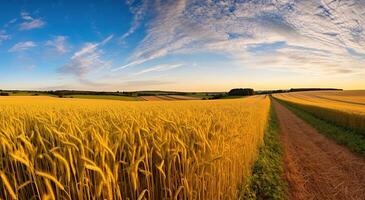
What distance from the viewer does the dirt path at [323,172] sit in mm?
5457

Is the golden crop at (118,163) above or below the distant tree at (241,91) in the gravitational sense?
above

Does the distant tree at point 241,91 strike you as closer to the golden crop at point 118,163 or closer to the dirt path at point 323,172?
the dirt path at point 323,172

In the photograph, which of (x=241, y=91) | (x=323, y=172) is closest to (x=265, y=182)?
(x=323, y=172)

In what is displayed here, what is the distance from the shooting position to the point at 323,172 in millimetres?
6898

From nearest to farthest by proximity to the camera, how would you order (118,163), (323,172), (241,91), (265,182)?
1. (118,163)
2. (265,182)
3. (323,172)
4. (241,91)

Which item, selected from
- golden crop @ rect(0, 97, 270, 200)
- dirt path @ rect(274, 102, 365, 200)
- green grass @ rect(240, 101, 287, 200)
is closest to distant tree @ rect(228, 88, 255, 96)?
dirt path @ rect(274, 102, 365, 200)

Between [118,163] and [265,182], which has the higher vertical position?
[118,163]

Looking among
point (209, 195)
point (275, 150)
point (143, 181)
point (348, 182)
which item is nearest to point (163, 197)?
point (143, 181)

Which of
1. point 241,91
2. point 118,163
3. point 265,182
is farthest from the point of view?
point 241,91

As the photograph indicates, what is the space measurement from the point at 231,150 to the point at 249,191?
184cm

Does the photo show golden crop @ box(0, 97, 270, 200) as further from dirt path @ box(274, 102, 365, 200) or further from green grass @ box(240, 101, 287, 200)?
dirt path @ box(274, 102, 365, 200)

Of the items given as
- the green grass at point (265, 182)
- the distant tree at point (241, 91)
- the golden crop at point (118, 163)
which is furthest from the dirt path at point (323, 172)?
the distant tree at point (241, 91)

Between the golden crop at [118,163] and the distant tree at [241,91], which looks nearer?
the golden crop at [118,163]

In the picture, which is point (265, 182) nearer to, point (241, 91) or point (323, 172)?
point (323, 172)
